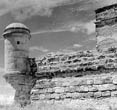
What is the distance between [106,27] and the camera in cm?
1769

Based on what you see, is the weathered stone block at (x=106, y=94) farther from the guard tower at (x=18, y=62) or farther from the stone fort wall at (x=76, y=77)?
the guard tower at (x=18, y=62)

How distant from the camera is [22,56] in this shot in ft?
41.4

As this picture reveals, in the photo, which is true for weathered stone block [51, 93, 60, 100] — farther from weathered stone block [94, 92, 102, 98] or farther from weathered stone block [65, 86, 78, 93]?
weathered stone block [94, 92, 102, 98]

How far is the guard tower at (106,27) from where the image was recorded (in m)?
17.3

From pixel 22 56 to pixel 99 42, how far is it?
750 centimetres

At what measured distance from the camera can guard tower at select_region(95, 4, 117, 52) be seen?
1734 cm

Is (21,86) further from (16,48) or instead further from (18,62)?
(16,48)

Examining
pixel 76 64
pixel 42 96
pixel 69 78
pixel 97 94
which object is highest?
pixel 76 64

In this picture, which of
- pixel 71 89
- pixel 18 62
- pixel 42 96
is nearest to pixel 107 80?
pixel 71 89

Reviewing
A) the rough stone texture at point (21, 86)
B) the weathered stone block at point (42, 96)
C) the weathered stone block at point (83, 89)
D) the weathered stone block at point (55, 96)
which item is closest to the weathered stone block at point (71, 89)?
the weathered stone block at point (83, 89)

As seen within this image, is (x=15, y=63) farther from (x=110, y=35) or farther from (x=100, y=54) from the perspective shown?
(x=110, y=35)

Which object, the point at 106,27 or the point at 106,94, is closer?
the point at 106,94

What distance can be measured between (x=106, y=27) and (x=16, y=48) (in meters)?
8.14

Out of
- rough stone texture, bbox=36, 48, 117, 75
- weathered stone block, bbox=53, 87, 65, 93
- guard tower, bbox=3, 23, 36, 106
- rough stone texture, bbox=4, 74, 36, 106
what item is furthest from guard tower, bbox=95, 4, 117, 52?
weathered stone block, bbox=53, 87, 65, 93
